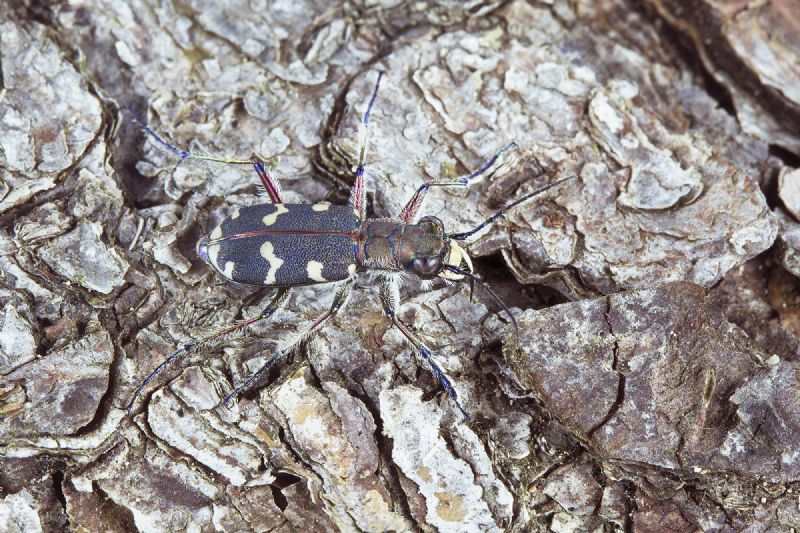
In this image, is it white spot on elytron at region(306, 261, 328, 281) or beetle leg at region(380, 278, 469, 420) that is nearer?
beetle leg at region(380, 278, 469, 420)

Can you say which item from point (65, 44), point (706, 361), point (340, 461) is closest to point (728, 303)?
point (706, 361)

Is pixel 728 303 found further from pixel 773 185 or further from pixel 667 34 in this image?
pixel 667 34

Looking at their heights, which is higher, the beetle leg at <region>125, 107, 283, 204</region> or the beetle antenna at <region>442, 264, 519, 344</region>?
the beetle leg at <region>125, 107, 283, 204</region>

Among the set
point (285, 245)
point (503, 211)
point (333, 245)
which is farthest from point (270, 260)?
→ point (503, 211)

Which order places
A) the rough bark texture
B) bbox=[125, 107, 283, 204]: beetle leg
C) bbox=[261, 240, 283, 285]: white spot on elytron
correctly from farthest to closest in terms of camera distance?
1. bbox=[125, 107, 283, 204]: beetle leg
2. bbox=[261, 240, 283, 285]: white spot on elytron
3. the rough bark texture

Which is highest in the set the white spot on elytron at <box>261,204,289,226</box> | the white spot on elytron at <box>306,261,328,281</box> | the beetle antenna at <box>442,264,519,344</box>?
the white spot on elytron at <box>261,204,289,226</box>

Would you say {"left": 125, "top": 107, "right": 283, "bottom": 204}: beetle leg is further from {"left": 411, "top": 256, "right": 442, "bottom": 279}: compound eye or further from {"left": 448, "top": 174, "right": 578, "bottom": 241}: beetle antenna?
{"left": 448, "top": 174, "right": 578, "bottom": 241}: beetle antenna

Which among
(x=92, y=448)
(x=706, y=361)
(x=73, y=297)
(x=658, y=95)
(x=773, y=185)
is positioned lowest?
(x=92, y=448)

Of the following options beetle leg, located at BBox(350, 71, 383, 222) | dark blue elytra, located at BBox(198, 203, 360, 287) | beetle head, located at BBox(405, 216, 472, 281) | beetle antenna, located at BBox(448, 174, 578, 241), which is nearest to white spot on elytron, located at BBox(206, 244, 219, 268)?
dark blue elytra, located at BBox(198, 203, 360, 287)

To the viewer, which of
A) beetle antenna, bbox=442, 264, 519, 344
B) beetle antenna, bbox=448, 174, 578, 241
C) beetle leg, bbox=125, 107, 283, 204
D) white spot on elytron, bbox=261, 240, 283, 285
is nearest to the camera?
beetle antenna, bbox=442, 264, 519, 344
